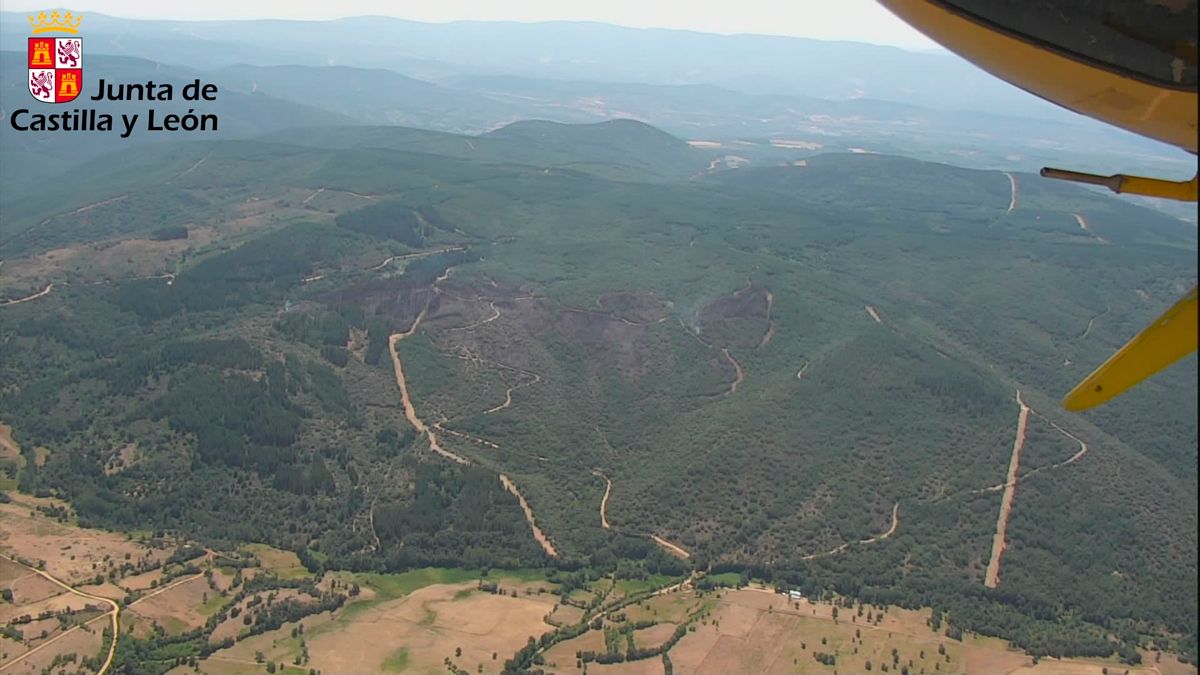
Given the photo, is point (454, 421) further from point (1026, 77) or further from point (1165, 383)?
point (1026, 77)

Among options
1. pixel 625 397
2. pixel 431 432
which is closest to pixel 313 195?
pixel 431 432

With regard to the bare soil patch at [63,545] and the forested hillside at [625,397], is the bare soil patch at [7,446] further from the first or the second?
the bare soil patch at [63,545]

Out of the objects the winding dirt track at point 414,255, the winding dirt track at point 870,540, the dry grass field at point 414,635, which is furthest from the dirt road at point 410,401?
the winding dirt track at point 870,540

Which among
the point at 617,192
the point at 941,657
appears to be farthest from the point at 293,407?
the point at 617,192

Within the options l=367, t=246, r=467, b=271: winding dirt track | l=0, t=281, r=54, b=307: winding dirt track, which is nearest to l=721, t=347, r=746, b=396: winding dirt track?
l=367, t=246, r=467, b=271: winding dirt track

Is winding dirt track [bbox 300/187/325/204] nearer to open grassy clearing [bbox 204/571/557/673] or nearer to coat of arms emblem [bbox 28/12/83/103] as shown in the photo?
coat of arms emblem [bbox 28/12/83/103]
